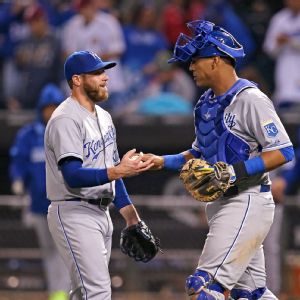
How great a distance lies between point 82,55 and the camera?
21.9 feet

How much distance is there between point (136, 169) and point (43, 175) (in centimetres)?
351

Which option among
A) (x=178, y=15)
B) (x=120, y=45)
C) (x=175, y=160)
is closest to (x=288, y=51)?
(x=178, y=15)

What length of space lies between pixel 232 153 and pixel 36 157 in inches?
146

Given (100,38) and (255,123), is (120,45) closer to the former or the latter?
(100,38)

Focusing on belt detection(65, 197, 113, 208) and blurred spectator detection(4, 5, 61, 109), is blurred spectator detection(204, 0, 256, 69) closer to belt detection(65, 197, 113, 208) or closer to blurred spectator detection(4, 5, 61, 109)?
blurred spectator detection(4, 5, 61, 109)

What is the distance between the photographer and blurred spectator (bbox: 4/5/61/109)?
11961 millimetres

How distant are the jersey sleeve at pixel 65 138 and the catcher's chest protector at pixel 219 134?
72cm

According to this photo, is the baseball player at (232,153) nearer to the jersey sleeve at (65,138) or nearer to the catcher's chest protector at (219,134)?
the catcher's chest protector at (219,134)

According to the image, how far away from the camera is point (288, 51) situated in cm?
1163

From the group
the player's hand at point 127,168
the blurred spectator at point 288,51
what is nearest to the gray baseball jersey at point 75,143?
the player's hand at point 127,168

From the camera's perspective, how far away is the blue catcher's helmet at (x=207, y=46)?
6371 millimetres

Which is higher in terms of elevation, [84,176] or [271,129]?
[271,129]

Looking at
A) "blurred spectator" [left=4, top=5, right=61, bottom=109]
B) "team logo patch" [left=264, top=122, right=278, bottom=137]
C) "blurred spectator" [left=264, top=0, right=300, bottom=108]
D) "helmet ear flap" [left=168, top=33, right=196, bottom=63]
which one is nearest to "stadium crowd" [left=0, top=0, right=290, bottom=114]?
"blurred spectator" [left=4, top=5, right=61, bottom=109]

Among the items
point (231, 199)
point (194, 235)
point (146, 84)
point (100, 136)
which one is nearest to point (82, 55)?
point (100, 136)
